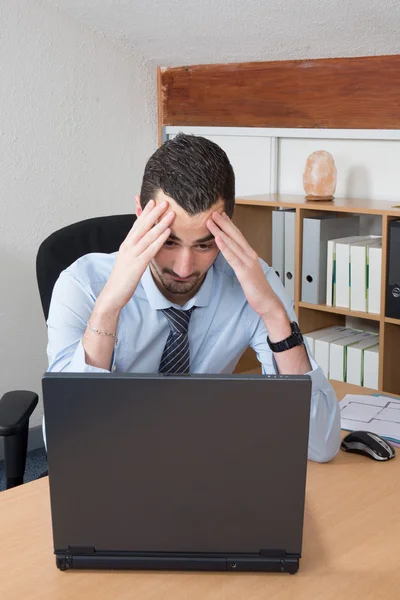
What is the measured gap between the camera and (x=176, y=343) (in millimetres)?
1698

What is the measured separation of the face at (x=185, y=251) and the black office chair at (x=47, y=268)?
18.0 inches

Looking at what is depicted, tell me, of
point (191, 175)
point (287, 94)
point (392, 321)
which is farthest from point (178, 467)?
point (287, 94)

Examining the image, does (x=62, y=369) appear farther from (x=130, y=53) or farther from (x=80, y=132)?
(x=130, y=53)

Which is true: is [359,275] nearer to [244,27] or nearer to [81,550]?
[244,27]

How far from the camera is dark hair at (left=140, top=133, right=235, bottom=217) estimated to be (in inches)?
58.7

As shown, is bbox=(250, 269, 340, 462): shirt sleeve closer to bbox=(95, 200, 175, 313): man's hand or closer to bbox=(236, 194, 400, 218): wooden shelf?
bbox=(95, 200, 175, 313): man's hand

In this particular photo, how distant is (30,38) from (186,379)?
2646 mm

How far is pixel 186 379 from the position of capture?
1040 mm

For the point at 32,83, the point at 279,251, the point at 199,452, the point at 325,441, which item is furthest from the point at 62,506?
the point at 32,83

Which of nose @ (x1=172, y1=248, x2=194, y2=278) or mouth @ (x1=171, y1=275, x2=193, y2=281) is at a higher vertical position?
nose @ (x1=172, y1=248, x2=194, y2=278)

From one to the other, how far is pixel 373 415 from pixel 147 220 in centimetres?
73

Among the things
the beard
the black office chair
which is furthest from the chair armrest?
the beard

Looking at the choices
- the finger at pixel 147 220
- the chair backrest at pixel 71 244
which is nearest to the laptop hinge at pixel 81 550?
the finger at pixel 147 220

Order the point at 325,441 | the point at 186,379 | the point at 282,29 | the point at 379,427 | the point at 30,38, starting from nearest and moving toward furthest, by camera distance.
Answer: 1. the point at 186,379
2. the point at 325,441
3. the point at 379,427
4. the point at 282,29
5. the point at 30,38
